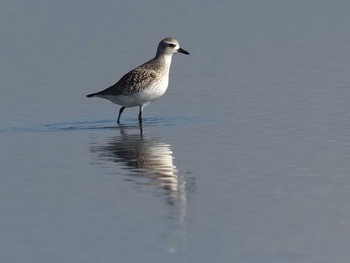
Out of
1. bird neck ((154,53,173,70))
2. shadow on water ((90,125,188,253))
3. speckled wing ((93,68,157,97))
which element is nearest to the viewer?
shadow on water ((90,125,188,253))

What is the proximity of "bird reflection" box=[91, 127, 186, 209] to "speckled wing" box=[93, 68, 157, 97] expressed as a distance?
1574 mm

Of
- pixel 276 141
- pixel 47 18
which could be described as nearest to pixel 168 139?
pixel 276 141

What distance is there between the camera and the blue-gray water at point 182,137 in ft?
45.4

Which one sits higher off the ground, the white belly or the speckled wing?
the speckled wing

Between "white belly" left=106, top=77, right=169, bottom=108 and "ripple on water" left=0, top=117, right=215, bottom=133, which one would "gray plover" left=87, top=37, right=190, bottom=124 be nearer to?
"white belly" left=106, top=77, right=169, bottom=108

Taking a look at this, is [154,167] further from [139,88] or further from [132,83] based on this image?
[132,83]

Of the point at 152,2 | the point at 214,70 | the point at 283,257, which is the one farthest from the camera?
the point at 152,2

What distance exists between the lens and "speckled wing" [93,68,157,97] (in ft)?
75.7

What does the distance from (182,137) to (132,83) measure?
3.15 meters

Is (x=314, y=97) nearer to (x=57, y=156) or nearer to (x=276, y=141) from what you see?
(x=276, y=141)

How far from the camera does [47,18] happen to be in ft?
105

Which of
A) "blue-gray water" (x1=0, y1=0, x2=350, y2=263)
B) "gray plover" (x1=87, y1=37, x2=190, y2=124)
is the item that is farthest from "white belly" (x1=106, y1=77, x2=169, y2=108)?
"blue-gray water" (x1=0, y1=0, x2=350, y2=263)

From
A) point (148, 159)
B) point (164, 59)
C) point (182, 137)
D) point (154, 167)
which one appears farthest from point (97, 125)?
point (154, 167)

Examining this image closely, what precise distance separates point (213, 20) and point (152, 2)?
3.15m
